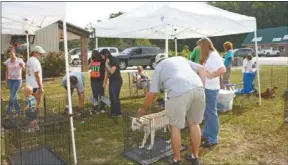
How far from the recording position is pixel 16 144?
478 centimetres

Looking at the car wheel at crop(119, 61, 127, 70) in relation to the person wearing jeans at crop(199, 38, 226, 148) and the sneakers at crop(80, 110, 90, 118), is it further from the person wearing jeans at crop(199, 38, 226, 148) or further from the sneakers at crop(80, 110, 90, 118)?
the person wearing jeans at crop(199, 38, 226, 148)

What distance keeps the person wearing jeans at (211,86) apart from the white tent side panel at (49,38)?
15243mm

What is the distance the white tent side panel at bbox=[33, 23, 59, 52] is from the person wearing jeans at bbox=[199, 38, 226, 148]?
15.2m

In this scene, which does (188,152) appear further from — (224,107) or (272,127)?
(224,107)

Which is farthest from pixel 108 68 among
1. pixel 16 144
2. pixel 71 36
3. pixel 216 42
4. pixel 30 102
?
pixel 216 42

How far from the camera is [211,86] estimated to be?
4.70 m

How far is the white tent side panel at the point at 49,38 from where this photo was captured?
711 inches

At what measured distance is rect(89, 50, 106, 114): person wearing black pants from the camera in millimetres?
6661

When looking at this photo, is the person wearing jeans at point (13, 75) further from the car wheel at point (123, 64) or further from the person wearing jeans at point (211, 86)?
the car wheel at point (123, 64)

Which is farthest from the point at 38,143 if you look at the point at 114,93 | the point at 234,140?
the point at 234,140

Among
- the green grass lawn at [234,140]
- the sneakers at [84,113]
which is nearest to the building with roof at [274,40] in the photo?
the green grass lawn at [234,140]

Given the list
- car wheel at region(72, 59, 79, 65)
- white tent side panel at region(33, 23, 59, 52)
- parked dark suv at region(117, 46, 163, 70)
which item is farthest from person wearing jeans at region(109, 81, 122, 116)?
car wheel at region(72, 59, 79, 65)

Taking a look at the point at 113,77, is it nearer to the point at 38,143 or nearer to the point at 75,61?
the point at 38,143

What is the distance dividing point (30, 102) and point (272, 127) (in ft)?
15.0
